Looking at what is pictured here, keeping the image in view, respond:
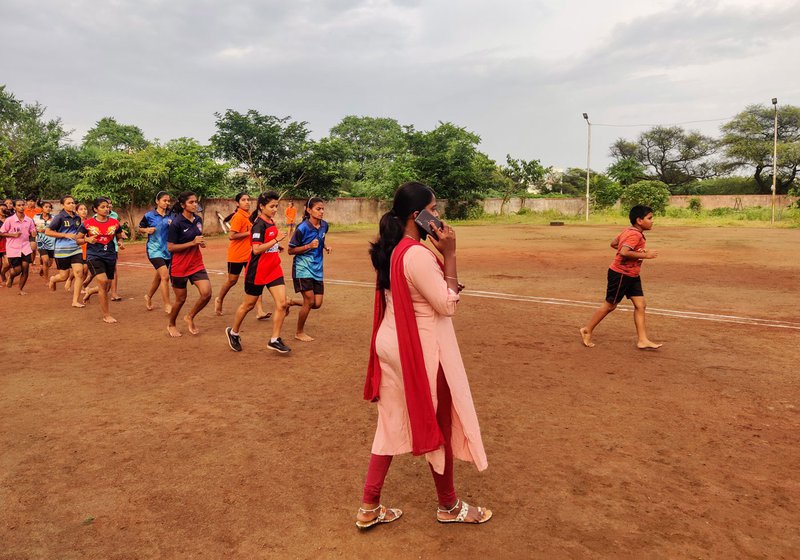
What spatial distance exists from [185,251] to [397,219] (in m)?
5.20

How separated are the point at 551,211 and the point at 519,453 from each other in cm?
4634

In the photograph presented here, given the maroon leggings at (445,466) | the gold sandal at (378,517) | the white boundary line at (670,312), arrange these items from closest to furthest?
the maroon leggings at (445,466)
the gold sandal at (378,517)
the white boundary line at (670,312)

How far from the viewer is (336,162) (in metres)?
33.9

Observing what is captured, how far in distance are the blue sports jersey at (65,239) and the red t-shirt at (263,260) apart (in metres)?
4.81

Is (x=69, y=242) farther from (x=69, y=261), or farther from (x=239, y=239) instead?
(x=239, y=239)

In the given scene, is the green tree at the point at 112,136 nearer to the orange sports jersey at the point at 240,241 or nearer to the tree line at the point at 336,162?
the tree line at the point at 336,162

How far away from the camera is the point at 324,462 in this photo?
3.80 m

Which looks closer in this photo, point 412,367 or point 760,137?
point 412,367

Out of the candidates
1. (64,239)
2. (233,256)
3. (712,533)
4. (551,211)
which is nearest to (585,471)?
(712,533)

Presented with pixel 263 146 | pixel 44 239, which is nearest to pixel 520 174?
pixel 263 146

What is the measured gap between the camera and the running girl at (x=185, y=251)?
7082 millimetres

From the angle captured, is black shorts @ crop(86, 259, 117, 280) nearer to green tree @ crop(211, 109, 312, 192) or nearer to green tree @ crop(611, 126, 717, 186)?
green tree @ crop(211, 109, 312, 192)

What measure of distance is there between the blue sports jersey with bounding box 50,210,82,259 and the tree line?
16182mm

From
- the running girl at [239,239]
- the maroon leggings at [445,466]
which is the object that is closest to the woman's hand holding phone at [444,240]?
the maroon leggings at [445,466]
